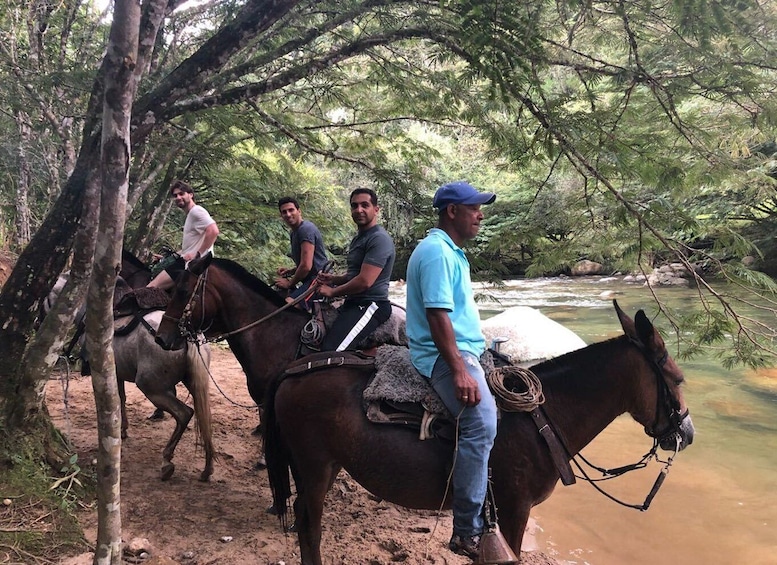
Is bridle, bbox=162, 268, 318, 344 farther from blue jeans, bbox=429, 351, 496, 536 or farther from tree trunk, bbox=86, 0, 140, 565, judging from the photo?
blue jeans, bbox=429, 351, 496, 536

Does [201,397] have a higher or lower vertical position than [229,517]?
higher

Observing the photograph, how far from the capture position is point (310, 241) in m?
5.32

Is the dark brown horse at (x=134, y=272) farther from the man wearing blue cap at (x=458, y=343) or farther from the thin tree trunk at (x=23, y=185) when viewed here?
the man wearing blue cap at (x=458, y=343)

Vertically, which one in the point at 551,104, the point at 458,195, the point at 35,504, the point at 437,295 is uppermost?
the point at 551,104

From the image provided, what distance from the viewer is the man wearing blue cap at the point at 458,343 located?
262 centimetres

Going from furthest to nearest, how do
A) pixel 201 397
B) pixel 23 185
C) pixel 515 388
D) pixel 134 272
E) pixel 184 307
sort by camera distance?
pixel 23 185, pixel 134 272, pixel 201 397, pixel 184 307, pixel 515 388

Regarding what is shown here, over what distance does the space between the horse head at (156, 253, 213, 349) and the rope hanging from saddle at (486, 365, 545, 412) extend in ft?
8.99

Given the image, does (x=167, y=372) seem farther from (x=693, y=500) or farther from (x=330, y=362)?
(x=693, y=500)

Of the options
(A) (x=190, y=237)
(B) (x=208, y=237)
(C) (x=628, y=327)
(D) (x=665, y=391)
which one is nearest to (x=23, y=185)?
(A) (x=190, y=237)

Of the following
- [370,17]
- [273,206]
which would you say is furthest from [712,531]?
[273,206]

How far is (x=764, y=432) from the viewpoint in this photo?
23.6 ft

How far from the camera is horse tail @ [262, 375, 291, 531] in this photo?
345 cm

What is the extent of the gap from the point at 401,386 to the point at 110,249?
169 centimetres

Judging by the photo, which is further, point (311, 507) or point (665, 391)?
point (311, 507)
